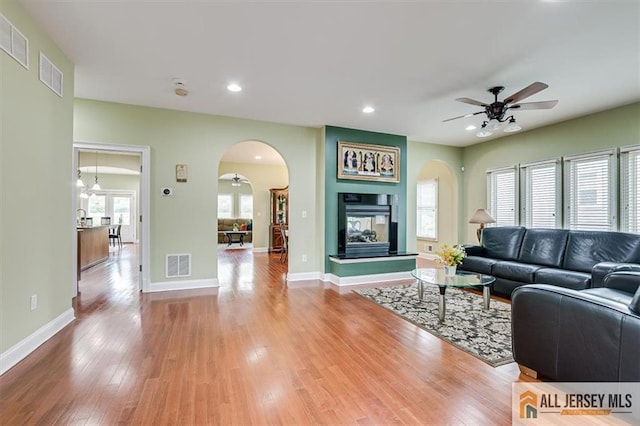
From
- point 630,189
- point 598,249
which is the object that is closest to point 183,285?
point 598,249

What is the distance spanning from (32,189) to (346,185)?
4.24m

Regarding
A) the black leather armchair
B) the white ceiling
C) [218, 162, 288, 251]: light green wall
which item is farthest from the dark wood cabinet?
the black leather armchair

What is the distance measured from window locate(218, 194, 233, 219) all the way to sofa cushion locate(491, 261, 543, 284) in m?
10.7

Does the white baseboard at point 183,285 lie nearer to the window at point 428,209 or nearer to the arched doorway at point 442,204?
the arched doorway at point 442,204

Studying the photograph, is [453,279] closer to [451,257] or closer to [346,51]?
[451,257]

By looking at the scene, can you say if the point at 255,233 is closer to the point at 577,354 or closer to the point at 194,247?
the point at 194,247

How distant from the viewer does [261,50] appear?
288 cm

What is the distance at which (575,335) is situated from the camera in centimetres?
186

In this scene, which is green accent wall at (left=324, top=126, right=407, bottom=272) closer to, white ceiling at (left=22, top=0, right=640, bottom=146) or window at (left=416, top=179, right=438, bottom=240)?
white ceiling at (left=22, top=0, right=640, bottom=146)

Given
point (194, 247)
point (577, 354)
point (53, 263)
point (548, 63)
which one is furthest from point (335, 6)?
point (194, 247)

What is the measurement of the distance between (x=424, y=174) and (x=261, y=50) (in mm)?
6550

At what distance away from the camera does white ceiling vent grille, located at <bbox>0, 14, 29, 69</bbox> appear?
84.8 inches

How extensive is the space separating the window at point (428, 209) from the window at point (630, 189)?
3745mm

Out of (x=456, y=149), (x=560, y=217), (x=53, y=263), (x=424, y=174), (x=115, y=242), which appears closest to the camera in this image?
(x=53, y=263)
